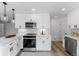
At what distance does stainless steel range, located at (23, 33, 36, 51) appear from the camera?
540 cm

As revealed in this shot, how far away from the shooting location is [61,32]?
9.07 m

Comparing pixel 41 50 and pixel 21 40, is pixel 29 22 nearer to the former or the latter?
pixel 21 40

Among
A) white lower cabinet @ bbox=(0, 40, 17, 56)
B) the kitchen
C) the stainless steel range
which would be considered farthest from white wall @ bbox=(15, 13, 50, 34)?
white lower cabinet @ bbox=(0, 40, 17, 56)

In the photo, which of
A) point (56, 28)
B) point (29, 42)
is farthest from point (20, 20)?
point (56, 28)

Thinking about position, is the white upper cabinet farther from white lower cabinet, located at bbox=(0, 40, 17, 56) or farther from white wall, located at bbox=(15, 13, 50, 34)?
Result: white lower cabinet, located at bbox=(0, 40, 17, 56)

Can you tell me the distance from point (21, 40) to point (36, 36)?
83 cm

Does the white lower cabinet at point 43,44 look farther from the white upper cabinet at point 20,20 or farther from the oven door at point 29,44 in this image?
the white upper cabinet at point 20,20

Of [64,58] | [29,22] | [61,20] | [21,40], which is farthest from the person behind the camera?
[61,20]

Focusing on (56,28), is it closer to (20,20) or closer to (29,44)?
(20,20)

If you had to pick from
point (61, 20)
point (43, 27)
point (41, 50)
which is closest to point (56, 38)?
point (61, 20)

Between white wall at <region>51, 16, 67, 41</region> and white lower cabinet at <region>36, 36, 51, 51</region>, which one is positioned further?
white wall at <region>51, 16, 67, 41</region>

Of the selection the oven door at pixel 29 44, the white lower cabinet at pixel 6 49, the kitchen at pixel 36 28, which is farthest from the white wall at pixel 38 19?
the white lower cabinet at pixel 6 49

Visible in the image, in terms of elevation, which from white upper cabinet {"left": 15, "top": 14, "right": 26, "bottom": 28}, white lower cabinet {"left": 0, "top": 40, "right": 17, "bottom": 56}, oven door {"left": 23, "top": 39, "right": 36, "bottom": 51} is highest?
white upper cabinet {"left": 15, "top": 14, "right": 26, "bottom": 28}

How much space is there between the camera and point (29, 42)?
17.7ft
